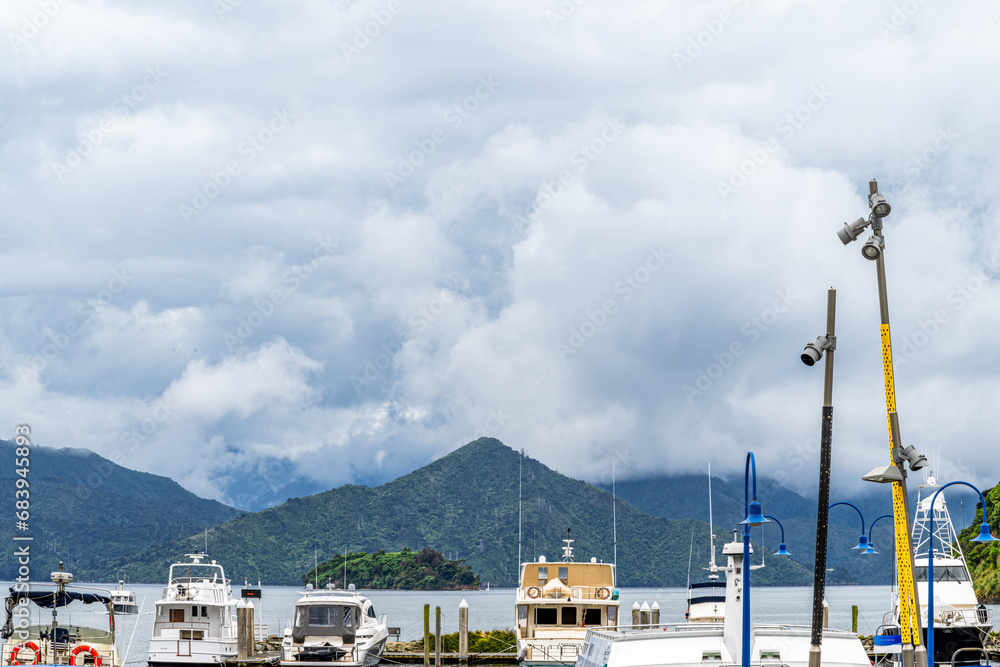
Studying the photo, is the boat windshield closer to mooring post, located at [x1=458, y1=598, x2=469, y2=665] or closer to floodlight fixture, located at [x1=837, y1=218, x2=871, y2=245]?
mooring post, located at [x1=458, y1=598, x2=469, y2=665]

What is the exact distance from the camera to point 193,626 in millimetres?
47500

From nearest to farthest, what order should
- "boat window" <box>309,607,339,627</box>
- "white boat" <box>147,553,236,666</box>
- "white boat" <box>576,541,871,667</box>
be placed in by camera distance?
1. "white boat" <box>576,541,871,667</box>
2. "boat window" <box>309,607,339,627</box>
3. "white boat" <box>147,553,236,666</box>

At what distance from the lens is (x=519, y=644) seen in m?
48.4

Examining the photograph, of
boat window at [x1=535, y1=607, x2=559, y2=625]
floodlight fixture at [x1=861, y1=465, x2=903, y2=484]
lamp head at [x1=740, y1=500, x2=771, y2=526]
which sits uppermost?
floodlight fixture at [x1=861, y1=465, x2=903, y2=484]

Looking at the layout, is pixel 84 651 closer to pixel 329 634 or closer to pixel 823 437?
pixel 329 634

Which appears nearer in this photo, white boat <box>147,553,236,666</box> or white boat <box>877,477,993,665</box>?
white boat <box>877,477,993,665</box>

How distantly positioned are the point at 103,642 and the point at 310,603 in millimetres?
9295

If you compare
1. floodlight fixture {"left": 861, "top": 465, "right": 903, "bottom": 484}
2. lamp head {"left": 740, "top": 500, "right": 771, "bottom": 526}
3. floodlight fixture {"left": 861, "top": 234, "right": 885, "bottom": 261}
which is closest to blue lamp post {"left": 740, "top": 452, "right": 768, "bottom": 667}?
lamp head {"left": 740, "top": 500, "right": 771, "bottom": 526}

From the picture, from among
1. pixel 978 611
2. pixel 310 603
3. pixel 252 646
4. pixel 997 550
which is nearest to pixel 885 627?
pixel 978 611

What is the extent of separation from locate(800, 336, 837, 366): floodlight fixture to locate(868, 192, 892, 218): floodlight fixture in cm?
244

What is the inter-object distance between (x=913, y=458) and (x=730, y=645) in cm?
687

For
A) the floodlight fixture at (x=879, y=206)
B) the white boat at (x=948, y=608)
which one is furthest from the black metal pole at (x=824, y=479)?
the white boat at (x=948, y=608)

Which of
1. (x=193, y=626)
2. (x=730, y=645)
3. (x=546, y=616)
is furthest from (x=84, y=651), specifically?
(x=730, y=645)

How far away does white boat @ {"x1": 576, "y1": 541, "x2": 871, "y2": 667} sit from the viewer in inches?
1005
